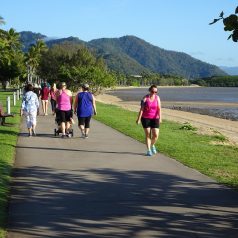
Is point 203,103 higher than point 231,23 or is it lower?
lower

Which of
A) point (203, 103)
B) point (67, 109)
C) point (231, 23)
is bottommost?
point (203, 103)

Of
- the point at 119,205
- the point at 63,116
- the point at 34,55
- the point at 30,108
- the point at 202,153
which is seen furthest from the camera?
the point at 34,55

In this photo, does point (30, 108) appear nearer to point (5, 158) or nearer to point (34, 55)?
point (5, 158)

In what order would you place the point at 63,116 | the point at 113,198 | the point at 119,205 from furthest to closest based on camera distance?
1. the point at 63,116
2. the point at 113,198
3. the point at 119,205

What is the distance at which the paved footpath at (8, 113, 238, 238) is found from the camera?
5.80m

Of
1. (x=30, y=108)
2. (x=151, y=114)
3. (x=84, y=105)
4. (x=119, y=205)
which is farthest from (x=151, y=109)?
(x=119, y=205)

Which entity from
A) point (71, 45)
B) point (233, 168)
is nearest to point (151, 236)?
point (233, 168)

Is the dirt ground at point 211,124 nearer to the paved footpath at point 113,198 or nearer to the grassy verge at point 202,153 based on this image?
the grassy verge at point 202,153

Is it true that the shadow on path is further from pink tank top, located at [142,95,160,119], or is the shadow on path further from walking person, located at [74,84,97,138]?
walking person, located at [74,84,97,138]

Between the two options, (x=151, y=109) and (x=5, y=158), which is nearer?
(x=5, y=158)

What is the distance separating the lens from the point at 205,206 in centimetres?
687

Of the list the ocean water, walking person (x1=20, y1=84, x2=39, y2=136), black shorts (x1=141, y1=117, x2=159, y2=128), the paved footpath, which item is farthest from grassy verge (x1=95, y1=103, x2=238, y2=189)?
the ocean water

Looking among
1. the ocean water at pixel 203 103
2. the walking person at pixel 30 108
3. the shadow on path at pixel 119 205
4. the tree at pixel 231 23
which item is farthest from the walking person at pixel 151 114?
the ocean water at pixel 203 103

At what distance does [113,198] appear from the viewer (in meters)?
7.24
